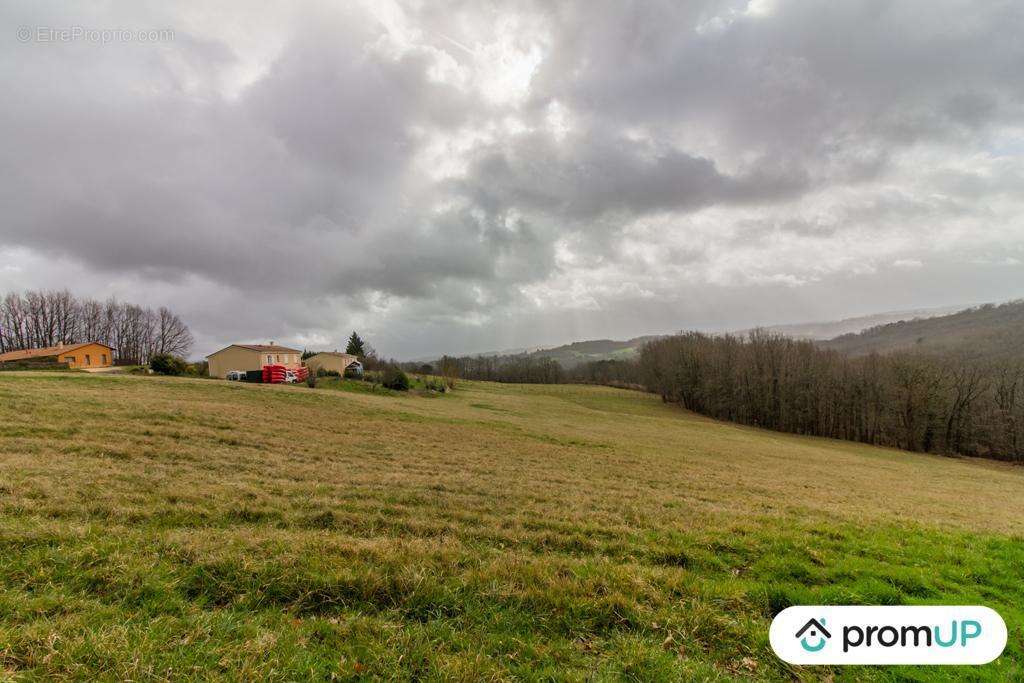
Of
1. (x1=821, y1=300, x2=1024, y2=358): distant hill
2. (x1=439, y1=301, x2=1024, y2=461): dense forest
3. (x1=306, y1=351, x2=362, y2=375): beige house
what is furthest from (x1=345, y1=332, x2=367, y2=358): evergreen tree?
(x1=821, y1=300, x2=1024, y2=358): distant hill

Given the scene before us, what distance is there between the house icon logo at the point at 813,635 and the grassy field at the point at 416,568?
0.37 m

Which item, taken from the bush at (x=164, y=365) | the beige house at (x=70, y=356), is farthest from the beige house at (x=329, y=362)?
the beige house at (x=70, y=356)

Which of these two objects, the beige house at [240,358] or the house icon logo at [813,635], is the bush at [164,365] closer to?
the beige house at [240,358]

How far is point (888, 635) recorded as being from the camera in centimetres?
483

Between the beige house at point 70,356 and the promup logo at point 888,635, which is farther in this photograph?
the beige house at point 70,356

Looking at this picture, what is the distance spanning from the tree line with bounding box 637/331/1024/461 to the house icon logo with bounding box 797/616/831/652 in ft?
239

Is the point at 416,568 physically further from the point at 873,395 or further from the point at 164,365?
the point at 873,395

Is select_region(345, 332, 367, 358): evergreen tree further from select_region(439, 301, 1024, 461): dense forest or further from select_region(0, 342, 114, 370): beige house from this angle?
select_region(439, 301, 1024, 461): dense forest

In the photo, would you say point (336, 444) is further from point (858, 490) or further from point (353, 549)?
point (858, 490)

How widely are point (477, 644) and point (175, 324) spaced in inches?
4706

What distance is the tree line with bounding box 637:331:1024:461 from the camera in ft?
180

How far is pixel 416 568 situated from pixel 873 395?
7747 centimetres

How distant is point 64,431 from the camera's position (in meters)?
11.8

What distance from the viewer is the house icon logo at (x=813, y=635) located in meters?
4.55
